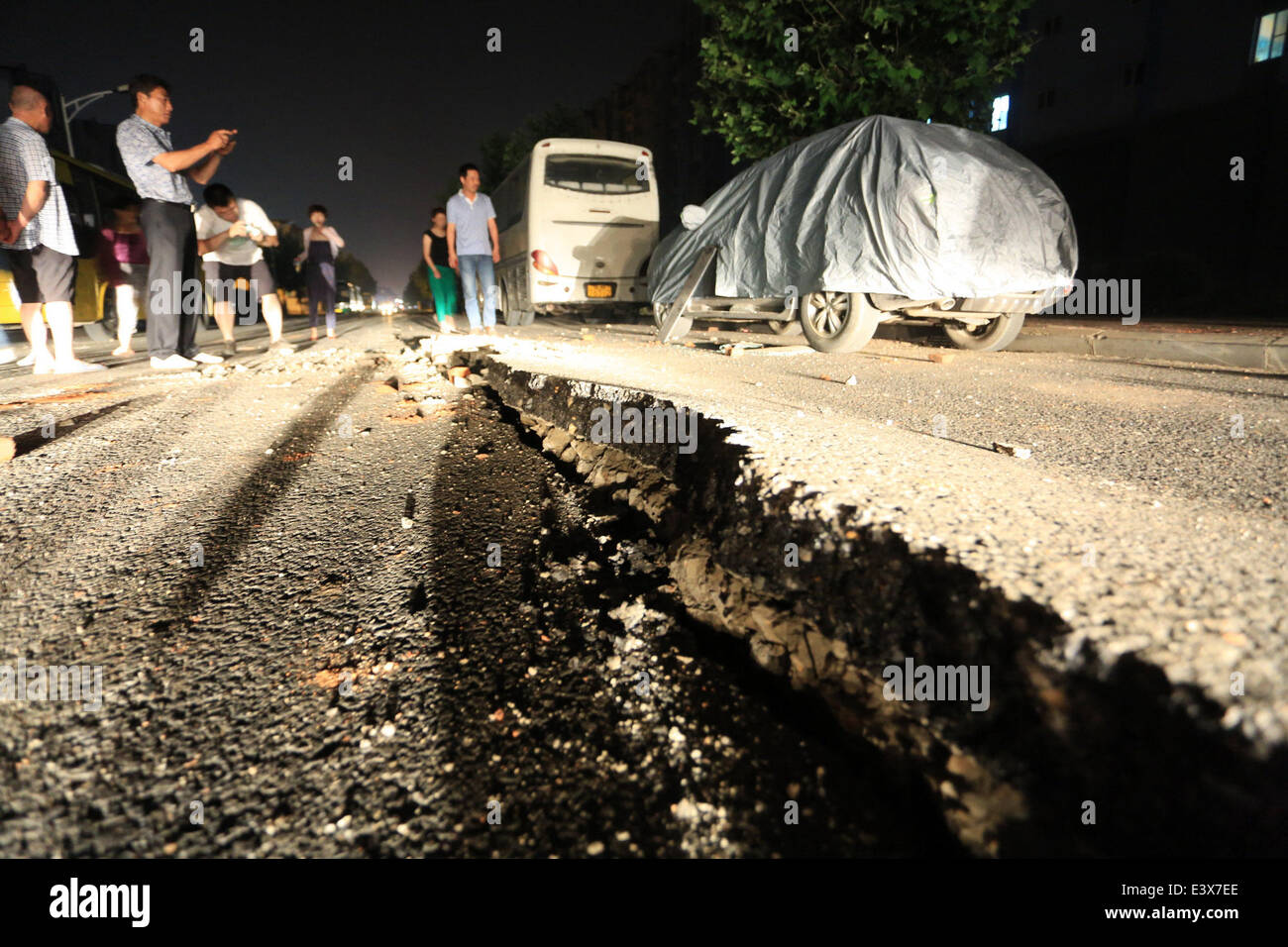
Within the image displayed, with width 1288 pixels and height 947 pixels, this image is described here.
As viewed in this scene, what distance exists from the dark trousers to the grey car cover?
4.88 meters

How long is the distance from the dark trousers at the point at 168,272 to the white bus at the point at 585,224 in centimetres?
486

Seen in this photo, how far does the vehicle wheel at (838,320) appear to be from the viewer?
482 cm

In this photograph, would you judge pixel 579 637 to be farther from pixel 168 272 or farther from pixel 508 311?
pixel 508 311

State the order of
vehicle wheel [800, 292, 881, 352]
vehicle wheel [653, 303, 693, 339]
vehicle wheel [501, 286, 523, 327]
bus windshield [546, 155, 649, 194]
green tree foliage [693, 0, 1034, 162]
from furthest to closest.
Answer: vehicle wheel [501, 286, 523, 327], bus windshield [546, 155, 649, 194], green tree foliage [693, 0, 1034, 162], vehicle wheel [653, 303, 693, 339], vehicle wheel [800, 292, 881, 352]

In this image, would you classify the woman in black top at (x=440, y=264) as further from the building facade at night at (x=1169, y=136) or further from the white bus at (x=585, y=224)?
the building facade at night at (x=1169, y=136)

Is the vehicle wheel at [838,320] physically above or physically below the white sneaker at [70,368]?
above

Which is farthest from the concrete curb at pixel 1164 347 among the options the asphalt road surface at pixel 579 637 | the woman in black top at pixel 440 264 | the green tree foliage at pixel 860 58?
the woman in black top at pixel 440 264

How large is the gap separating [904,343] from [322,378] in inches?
227

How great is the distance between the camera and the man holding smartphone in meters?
4.32

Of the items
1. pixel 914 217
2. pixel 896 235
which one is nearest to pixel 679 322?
pixel 896 235

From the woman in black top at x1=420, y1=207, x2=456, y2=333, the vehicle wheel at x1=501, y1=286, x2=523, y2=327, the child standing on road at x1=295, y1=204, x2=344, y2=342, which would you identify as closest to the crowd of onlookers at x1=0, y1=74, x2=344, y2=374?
the child standing on road at x1=295, y1=204, x2=344, y2=342

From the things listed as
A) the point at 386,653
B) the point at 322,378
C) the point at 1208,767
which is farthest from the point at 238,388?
the point at 1208,767

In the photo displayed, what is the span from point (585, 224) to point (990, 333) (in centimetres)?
620

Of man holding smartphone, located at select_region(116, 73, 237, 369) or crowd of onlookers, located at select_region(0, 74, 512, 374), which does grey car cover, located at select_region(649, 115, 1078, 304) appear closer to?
crowd of onlookers, located at select_region(0, 74, 512, 374)
